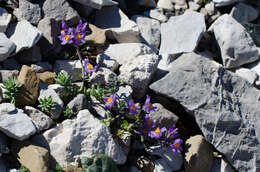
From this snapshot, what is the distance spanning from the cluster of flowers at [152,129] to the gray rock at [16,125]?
0.93 m

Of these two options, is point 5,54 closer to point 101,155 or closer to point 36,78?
point 36,78

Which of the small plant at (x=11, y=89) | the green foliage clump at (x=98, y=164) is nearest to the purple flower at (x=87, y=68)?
the small plant at (x=11, y=89)

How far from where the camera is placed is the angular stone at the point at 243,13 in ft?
21.3

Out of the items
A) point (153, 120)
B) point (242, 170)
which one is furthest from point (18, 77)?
point (242, 170)

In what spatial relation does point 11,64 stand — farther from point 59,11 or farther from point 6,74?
point 59,11

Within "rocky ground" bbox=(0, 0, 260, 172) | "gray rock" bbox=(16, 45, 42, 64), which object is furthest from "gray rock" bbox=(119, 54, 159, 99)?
"gray rock" bbox=(16, 45, 42, 64)

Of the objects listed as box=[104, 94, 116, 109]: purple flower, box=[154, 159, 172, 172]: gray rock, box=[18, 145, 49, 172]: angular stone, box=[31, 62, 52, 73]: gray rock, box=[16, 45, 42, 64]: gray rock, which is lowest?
box=[154, 159, 172, 172]: gray rock

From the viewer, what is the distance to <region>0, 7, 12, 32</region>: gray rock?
17.3 feet

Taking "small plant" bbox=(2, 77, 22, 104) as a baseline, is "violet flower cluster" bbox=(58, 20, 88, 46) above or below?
above

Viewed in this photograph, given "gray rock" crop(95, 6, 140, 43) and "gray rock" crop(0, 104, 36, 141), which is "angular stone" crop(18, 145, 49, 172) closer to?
"gray rock" crop(0, 104, 36, 141)

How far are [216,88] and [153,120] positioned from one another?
0.94 m

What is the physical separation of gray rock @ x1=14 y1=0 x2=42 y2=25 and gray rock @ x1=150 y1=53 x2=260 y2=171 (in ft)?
5.82

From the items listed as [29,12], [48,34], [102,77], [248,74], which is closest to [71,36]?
[48,34]

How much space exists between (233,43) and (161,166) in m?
2.15
